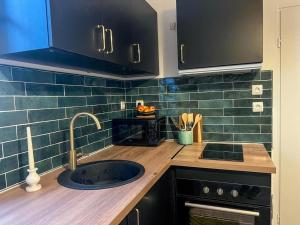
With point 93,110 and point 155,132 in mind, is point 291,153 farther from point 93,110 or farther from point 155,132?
point 93,110

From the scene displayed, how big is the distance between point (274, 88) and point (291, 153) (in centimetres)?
52

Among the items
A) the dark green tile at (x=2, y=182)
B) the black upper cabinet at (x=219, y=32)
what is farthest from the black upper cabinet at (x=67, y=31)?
the dark green tile at (x=2, y=182)

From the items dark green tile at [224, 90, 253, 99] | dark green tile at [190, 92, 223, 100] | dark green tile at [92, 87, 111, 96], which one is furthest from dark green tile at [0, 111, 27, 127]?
dark green tile at [224, 90, 253, 99]

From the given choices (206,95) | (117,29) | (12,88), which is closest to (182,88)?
(206,95)

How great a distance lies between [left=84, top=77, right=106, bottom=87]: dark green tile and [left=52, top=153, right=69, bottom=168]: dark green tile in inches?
21.2

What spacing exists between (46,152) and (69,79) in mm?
479

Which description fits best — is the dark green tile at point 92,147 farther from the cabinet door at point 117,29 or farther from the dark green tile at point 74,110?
the cabinet door at point 117,29

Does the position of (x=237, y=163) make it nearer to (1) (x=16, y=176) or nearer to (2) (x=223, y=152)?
(2) (x=223, y=152)

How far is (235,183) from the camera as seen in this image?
4.25ft

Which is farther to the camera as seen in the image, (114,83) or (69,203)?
(114,83)

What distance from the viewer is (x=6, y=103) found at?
102 centimetres

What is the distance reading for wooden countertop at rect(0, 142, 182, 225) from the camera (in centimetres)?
74

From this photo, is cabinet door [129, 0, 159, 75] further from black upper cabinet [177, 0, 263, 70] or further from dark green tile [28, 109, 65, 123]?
dark green tile [28, 109, 65, 123]

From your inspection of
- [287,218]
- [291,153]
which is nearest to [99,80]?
[291,153]
